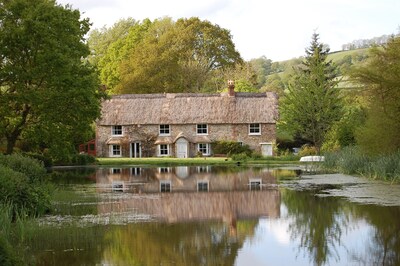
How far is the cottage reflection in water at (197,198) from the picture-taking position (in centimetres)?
1869

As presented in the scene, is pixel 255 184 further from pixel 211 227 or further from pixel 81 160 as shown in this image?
pixel 81 160

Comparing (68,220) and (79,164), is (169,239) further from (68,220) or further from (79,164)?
(79,164)

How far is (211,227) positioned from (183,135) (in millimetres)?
43162

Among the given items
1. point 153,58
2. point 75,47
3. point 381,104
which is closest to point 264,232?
point 381,104

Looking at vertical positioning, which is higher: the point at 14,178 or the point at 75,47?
the point at 75,47

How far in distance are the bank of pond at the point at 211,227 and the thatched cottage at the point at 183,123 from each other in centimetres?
3290

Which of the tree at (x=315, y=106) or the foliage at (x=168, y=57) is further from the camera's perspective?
the foliage at (x=168, y=57)

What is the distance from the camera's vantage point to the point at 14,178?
17.1m

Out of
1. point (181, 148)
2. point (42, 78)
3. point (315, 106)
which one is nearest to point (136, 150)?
point (181, 148)

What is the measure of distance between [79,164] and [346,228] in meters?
36.5

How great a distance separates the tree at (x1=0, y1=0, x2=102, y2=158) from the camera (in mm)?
31016

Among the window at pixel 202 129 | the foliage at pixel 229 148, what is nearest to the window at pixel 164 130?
the window at pixel 202 129

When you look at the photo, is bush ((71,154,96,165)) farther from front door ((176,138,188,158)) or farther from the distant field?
the distant field

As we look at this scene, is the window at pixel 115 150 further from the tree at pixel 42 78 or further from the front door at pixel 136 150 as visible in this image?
the tree at pixel 42 78
